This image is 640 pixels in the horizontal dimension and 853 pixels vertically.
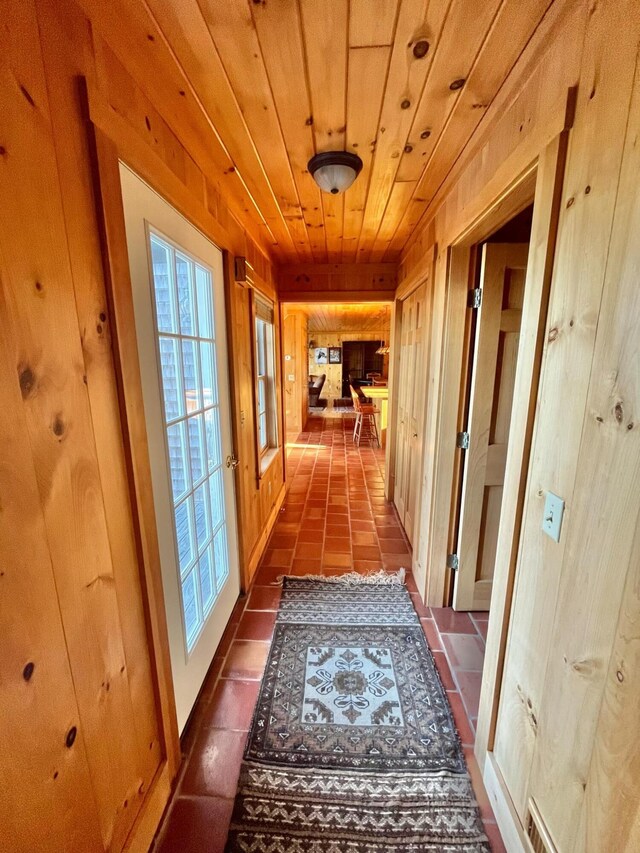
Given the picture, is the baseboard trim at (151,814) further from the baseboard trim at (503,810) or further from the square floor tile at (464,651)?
the square floor tile at (464,651)

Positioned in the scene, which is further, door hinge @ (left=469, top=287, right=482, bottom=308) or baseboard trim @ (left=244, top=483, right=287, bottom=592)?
baseboard trim @ (left=244, top=483, right=287, bottom=592)

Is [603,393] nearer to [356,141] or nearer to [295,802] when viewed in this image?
[356,141]

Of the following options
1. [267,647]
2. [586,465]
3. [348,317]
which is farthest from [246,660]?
[348,317]

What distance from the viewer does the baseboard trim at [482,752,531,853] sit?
100cm

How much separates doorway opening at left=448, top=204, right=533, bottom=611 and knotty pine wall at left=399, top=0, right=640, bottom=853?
2.34 feet

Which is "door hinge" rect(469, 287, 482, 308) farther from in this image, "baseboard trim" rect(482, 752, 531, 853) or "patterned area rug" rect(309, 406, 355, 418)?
"patterned area rug" rect(309, 406, 355, 418)

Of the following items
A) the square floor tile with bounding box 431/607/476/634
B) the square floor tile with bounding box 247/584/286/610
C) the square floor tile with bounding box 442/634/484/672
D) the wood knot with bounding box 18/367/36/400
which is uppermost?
the wood knot with bounding box 18/367/36/400

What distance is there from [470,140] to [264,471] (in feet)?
7.73

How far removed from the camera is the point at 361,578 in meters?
2.37

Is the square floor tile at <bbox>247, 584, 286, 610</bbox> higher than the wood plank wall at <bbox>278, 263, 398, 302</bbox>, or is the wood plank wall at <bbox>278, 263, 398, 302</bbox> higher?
the wood plank wall at <bbox>278, 263, 398, 302</bbox>

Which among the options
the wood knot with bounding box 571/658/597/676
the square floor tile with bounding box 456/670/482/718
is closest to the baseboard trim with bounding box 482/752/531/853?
the square floor tile with bounding box 456/670/482/718

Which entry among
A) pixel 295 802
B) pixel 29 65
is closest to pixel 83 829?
pixel 295 802

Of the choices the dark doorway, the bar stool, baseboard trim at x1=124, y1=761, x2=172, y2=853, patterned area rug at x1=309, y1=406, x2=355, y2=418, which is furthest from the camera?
the dark doorway

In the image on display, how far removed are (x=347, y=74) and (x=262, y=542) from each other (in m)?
2.65
